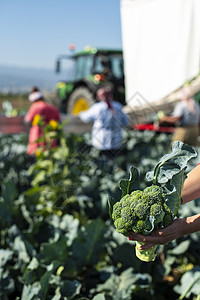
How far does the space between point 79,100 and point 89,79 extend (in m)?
0.73

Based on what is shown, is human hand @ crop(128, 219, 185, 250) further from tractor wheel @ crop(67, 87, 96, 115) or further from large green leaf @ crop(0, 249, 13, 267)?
tractor wheel @ crop(67, 87, 96, 115)

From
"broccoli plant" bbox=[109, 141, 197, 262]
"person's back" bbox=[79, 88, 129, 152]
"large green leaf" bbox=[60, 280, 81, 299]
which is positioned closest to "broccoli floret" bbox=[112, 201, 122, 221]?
"broccoli plant" bbox=[109, 141, 197, 262]

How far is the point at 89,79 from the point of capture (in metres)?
9.03

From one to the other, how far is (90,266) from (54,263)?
463 millimetres

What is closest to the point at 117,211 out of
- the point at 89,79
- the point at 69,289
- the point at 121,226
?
the point at 121,226

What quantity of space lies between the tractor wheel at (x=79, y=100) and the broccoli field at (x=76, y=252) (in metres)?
5.41

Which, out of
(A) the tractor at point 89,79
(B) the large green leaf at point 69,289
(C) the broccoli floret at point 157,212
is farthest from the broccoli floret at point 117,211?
(A) the tractor at point 89,79

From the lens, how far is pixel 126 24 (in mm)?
2256

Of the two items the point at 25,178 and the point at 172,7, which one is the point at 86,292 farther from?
the point at 25,178

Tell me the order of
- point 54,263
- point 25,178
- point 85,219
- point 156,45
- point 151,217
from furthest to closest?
1. point 25,178
2. point 85,219
3. point 156,45
4. point 54,263
5. point 151,217

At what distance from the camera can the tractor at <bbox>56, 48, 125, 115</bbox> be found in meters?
8.70

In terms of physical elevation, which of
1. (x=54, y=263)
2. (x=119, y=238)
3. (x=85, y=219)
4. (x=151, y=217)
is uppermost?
(x=151, y=217)

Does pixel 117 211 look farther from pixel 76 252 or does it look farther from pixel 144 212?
pixel 76 252

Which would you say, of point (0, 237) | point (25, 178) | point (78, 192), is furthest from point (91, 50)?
point (0, 237)
